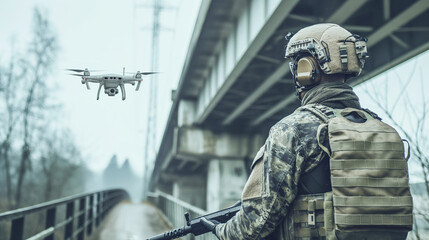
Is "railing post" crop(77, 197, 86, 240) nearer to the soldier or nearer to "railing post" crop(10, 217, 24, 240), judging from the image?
"railing post" crop(10, 217, 24, 240)

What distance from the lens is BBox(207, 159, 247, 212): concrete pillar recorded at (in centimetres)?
2383

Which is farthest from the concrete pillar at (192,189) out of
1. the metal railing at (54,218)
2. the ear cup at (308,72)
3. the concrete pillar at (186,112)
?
the ear cup at (308,72)

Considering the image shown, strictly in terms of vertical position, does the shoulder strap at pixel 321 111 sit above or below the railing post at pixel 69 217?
above

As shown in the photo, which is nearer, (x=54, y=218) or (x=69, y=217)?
(x=54, y=218)

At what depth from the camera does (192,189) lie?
42.5 metres

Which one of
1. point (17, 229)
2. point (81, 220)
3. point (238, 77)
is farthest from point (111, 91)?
point (238, 77)

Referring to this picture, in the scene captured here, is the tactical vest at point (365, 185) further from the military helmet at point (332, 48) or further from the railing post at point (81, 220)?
the railing post at point (81, 220)

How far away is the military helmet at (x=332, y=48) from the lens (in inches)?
125

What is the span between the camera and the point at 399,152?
278 cm

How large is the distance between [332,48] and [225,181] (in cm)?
2138

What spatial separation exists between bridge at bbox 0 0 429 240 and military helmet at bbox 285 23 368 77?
3.90 ft

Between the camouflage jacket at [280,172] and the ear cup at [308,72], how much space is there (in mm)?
341

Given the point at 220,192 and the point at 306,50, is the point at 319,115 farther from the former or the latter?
the point at 220,192

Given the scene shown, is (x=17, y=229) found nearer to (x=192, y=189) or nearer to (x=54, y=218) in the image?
(x=54, y=218)
